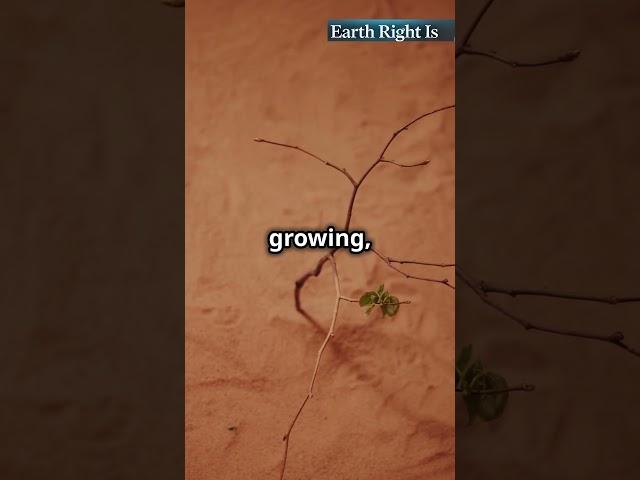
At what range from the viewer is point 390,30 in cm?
90

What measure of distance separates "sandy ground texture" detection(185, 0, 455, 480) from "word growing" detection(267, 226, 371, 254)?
2 centimetres

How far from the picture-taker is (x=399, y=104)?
95 centimetres

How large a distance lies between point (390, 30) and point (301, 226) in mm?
355

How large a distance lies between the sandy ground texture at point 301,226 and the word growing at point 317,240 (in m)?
0.02

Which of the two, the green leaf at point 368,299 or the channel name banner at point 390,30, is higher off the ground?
the channel name banner at point 390,30

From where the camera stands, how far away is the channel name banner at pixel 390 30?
877mm
